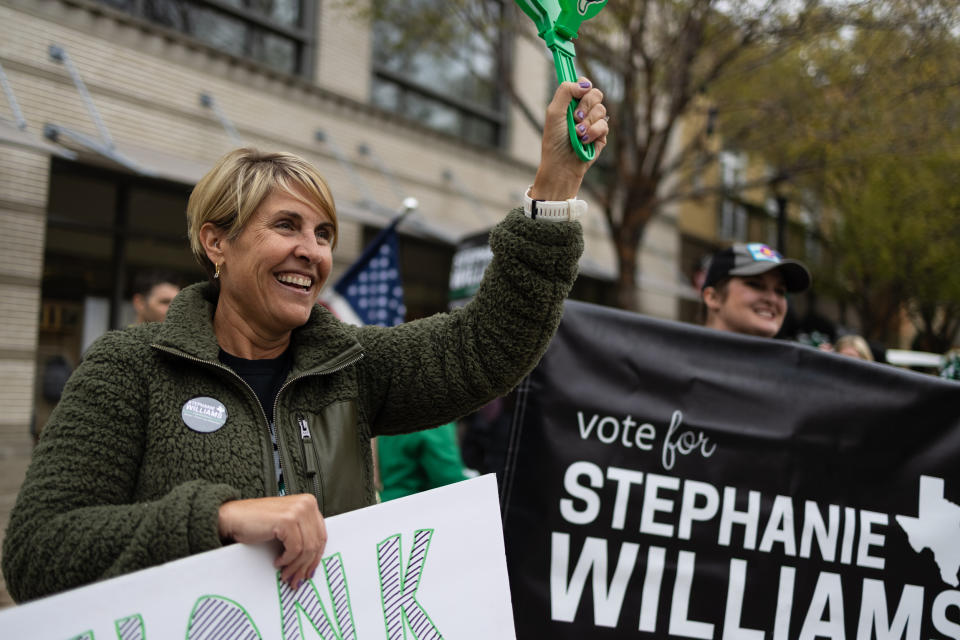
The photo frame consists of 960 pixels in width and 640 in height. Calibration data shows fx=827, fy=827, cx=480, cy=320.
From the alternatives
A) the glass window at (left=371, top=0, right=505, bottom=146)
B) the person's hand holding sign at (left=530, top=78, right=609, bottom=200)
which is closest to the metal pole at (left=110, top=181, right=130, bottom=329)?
the glass window at (left=371, top=0, right=505, bottom=146)

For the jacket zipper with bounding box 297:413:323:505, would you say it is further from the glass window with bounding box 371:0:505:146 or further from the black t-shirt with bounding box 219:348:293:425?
the glass window with bounding box 371:0:505:146

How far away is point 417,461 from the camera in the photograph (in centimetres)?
390

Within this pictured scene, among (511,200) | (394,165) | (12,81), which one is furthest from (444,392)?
(511,200)

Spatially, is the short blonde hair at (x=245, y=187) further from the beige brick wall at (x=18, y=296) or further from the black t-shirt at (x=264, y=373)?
the beige brick wall at (x=18, y=296)

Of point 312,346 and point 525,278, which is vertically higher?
point 525,278

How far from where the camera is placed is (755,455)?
2.52 meters

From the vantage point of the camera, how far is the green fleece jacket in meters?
1.37

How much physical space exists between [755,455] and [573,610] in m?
0.73

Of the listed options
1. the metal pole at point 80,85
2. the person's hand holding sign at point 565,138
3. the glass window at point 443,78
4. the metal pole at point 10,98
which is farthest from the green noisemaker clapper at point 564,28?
the glass window at point 443,78

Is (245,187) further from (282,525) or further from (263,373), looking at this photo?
(282,525)

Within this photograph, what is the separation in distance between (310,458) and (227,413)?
18 cm

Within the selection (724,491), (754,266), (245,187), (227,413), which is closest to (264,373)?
(227,413)

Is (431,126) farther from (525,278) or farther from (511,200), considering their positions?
(525,278)

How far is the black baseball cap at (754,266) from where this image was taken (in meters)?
3.08
